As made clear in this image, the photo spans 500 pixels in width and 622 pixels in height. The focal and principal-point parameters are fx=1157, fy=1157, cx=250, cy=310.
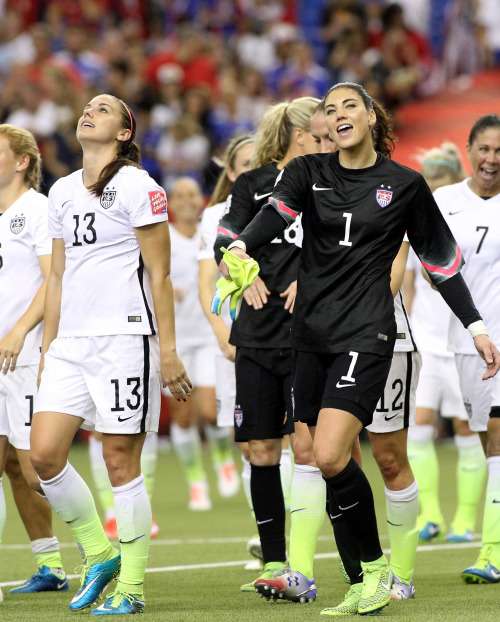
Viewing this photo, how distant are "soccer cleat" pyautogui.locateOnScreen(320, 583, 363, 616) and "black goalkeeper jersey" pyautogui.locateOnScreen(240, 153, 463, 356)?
106 cm

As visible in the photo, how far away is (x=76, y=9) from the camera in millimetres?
18484

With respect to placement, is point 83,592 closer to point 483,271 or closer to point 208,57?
point 483,271

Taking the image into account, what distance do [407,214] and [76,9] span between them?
573 inches

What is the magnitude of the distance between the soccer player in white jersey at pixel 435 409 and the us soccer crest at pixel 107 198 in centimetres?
340

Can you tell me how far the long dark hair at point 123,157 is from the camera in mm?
5262

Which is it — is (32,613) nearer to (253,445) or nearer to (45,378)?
(45,378)

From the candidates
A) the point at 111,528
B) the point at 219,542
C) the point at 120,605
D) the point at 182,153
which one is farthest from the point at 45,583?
the point at 182,153

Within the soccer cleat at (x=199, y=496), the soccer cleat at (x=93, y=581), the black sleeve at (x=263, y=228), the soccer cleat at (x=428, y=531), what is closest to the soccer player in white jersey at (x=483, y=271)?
the soccer cleat at (x=428, y=531)

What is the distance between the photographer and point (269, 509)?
601cm

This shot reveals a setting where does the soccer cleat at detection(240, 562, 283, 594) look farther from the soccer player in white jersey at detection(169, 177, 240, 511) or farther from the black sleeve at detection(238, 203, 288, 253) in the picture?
the soccer player in white jersey at detection(169, 177, 240, 511)

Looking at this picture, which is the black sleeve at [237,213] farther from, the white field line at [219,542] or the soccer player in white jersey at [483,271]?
the white field line at [219,542]

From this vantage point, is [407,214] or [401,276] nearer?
[407,214]

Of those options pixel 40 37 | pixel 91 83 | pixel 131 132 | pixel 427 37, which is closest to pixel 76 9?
pixel 40 37

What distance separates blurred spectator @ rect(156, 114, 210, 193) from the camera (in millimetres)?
15938
